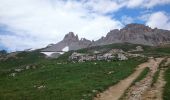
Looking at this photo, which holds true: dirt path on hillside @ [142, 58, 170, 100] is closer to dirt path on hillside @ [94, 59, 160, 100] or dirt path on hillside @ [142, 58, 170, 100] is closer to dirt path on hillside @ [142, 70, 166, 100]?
dirt path on hillside @ [142, 70, 166, 100]

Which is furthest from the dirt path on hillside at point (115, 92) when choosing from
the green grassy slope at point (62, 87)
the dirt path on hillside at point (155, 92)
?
the dirt path on hillside at point (155, 92)

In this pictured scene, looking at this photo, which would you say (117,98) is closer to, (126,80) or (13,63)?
(126,80)

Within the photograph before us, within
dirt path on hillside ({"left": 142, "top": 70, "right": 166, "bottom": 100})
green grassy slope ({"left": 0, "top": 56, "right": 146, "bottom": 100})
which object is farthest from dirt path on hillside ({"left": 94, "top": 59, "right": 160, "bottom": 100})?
dirt path on hillside ({"left": 142, "top": 70, "right": 166, "bottom": 100})

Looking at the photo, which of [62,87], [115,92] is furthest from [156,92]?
[62,87]

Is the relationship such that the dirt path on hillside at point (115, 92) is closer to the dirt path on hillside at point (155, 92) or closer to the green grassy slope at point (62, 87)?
the green grassy slope at point (62, 87)

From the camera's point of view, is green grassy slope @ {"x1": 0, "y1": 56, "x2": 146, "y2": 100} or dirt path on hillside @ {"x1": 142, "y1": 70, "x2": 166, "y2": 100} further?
green grassy slope @ {"x1": 0, "y1": 56, "x2": 146, "y2": 100}

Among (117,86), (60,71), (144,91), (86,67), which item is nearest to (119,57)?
(86,67)

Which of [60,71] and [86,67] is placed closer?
[60,71]

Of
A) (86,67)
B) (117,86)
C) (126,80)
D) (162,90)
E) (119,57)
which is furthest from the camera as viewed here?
(119,57)

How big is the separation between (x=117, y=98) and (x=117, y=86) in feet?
32.8

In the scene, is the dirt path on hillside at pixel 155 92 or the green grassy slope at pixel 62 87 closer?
the dirt path on hillside at pixel 155 92

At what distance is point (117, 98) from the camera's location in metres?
37.8

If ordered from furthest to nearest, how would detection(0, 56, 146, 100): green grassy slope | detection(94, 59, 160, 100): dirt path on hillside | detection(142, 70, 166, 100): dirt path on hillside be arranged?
detection(0, 56, 146, 100): green grassy slope → detection(94, 59, 160, 100): dirt path on hillside → detection(142, 70, 166, 100): dirt path on hillside

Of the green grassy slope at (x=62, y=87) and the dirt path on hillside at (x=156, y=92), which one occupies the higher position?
the green grassy slope at (x=62, y=87)
